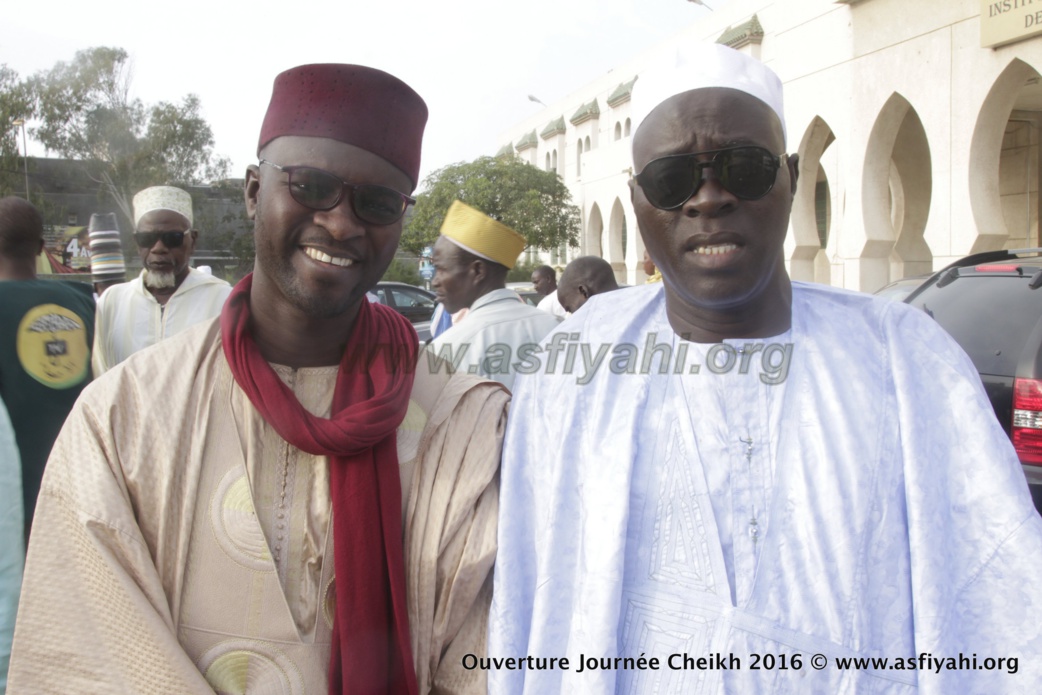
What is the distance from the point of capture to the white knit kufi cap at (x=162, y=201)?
3.88 m

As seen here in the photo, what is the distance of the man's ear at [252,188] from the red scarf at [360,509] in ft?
0.84

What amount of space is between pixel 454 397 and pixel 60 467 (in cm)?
83

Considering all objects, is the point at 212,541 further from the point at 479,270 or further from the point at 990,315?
the point at 990,315

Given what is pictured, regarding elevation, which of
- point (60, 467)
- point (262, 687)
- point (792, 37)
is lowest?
point (262, 687)

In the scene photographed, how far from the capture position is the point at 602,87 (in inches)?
1158

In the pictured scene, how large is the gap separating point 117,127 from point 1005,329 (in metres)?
29.4

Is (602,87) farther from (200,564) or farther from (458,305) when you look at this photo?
(200,564)

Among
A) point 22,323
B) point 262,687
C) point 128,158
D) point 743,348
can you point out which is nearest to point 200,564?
point 262,687

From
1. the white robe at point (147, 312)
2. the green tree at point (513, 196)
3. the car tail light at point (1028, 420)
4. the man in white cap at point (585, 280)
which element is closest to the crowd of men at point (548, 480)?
the white robe at point (147, 312)

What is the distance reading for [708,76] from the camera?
1701 millimetres

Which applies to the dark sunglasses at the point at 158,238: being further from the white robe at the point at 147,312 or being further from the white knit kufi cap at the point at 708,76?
the white knit kufi cap at the point at 708,76

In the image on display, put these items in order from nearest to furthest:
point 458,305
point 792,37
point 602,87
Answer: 1. point 458,305
2. point 792,37
3. point 602,87

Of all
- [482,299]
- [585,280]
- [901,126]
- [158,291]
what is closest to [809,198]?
[901,126]

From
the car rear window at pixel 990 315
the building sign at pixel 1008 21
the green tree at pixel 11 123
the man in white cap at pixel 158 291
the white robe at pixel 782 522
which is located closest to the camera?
the white robe at pixel 782 522
